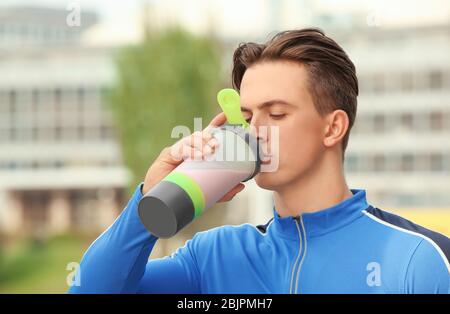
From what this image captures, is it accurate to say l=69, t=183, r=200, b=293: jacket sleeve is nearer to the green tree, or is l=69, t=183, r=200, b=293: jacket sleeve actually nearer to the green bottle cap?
the green bottle cap

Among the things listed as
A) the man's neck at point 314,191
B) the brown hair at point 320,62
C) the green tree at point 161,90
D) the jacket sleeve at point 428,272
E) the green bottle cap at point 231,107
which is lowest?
the jacket sleeve at point 428,272

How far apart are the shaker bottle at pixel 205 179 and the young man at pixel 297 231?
0.02m

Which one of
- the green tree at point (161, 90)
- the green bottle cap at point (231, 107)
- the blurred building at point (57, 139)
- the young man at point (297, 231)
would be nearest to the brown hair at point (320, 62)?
the young man at point (297, 231)

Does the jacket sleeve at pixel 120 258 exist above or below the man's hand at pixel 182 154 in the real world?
below

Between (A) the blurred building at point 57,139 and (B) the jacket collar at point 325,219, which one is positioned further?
(A) the blurred building at point 57,139

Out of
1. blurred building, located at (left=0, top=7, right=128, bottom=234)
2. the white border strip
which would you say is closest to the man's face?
the white border strip

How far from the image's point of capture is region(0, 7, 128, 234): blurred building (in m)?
19.0

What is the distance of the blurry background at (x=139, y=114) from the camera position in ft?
46.9

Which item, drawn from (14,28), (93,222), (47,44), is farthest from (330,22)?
(14,28)

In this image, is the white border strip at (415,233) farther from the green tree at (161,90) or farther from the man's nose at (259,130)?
the green tree at (161,90)

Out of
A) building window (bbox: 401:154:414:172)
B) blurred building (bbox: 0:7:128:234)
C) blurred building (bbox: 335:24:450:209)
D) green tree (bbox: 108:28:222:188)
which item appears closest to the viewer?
green tree (bbox: 108:28:222:188)

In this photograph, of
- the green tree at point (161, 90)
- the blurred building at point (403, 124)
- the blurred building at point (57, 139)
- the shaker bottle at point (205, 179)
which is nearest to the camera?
the shaker bottle at point (205, 179)

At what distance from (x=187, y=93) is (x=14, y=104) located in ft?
25.5

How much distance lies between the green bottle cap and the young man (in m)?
0.02
